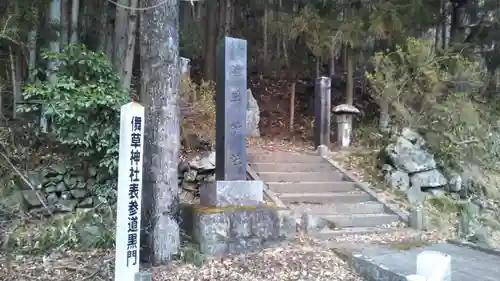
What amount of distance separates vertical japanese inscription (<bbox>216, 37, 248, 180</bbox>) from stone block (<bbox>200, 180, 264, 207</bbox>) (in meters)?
0.11

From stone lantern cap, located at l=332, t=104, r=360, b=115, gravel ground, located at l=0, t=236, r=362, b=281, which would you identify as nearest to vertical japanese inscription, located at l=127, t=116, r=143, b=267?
gravel ground, located at l=0, t=236, r=362, b=281

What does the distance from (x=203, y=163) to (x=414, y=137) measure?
4.11 m

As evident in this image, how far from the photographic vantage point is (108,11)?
9570 millimetres

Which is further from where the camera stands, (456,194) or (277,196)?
(456,194)

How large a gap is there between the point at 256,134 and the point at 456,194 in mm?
5272

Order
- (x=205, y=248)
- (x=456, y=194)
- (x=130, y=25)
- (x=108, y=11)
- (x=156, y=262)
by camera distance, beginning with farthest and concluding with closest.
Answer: (x=108, y=11) < (x=456, y=194) < (x=130, y=25) < (x=205, y=248) < (x=156, y=262)

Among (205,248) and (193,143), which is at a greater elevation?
(193,143)

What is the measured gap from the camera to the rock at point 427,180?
7.95m

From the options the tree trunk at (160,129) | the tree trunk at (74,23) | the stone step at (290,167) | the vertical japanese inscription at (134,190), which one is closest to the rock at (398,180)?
the stone step at (290,167)

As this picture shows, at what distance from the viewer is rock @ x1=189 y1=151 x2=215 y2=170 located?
23.6 ft

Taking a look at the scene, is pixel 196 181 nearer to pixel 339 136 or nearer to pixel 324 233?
pixel 324 233

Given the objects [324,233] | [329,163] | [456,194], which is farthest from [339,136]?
[324,233]

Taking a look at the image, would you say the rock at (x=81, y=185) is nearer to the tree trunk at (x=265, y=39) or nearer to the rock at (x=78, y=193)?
the rock at (x=78, y=193)

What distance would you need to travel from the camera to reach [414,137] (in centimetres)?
841
